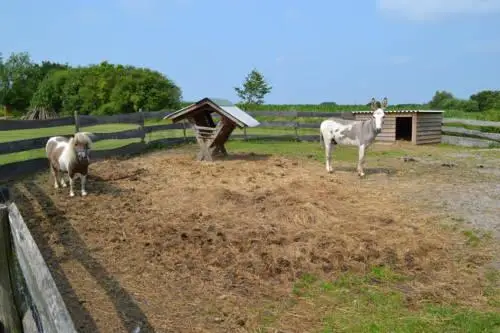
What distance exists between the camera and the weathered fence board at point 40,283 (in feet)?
5.68

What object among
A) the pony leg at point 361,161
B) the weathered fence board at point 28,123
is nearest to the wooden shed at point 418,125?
the pony leg at point 361,161

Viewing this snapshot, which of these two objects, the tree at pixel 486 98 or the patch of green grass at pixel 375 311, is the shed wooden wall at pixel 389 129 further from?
the tree at pixel 486 98

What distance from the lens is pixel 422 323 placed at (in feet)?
12.0

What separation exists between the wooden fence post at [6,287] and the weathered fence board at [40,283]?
2.6 inches

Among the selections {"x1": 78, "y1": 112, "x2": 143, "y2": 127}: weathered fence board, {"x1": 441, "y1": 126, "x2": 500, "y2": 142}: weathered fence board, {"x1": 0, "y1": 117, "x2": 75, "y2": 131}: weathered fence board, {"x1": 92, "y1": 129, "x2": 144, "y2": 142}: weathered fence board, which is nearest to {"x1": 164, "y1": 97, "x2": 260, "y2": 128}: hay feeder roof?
{"x1": 92, "y1": 129, "x2": 144, "y2": 142}: weathered fence board

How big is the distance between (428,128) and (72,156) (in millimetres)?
15387

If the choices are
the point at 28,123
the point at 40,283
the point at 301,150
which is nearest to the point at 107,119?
the point at 28,123

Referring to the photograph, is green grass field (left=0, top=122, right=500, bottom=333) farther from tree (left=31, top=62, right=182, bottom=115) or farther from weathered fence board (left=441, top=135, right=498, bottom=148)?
tree (left=31, top=62, right=182, bottom=115)

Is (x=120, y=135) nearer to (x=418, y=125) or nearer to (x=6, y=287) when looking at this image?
(x=6, y=287)

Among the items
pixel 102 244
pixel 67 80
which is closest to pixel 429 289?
pixel 102 244

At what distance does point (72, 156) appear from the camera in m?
7.61

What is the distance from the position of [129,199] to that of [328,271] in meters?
4.28

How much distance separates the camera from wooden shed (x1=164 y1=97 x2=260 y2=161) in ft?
39.4

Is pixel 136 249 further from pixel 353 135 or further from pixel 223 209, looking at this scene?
pixel 353 135
